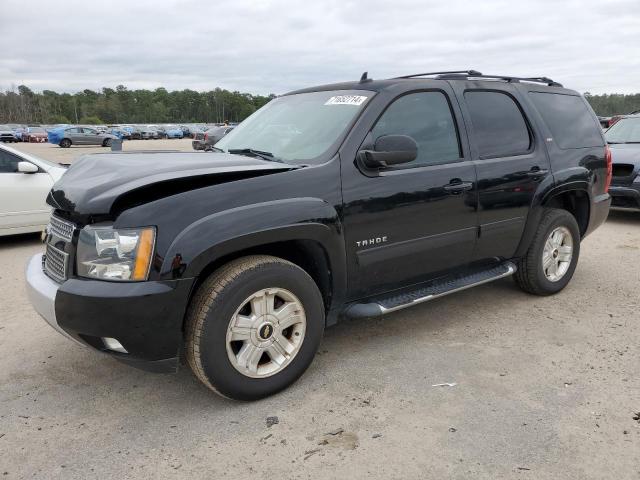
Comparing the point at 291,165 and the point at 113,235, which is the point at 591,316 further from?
the point at 113,235

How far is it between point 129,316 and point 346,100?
81.0 inches

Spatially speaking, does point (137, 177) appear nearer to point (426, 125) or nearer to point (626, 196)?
point (426, 125)

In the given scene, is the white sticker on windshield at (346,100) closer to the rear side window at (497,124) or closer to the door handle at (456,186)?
the door handle at (456,186)

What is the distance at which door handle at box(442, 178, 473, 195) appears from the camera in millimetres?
3756

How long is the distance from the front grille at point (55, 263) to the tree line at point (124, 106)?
4072 inches

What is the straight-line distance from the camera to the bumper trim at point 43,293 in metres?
2.85

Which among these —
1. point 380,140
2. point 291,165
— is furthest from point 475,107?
point 291,165

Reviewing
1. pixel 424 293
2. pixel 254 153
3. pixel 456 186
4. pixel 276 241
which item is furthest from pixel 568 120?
pixel 276 241

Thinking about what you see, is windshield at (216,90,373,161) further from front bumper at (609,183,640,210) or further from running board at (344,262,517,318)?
front bumper at (609,183,640,210)

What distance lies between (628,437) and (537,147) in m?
2.55

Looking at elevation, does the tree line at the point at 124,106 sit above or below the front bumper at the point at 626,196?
above

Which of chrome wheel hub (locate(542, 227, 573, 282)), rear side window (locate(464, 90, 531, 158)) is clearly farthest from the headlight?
chrome wheel hub (locate(542, 227, 573, 282))

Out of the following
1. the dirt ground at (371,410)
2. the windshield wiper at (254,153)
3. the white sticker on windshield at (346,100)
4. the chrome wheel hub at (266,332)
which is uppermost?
the white sticker on windshield at (346,100)

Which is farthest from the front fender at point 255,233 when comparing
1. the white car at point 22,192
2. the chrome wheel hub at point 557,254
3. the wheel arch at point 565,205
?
the white car at point 22,192
